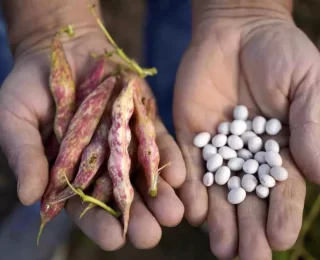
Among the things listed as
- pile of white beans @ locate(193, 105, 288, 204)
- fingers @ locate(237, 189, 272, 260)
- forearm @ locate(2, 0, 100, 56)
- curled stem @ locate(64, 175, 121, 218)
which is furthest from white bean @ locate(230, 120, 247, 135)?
forearm @ locate(2, 0, 100, 56)

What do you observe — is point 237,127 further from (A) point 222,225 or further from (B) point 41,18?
(B) point 41,18

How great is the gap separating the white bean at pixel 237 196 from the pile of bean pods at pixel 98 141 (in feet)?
0.55

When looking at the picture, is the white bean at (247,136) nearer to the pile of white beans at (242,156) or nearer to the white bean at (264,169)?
the pile of white beans at (242,156)

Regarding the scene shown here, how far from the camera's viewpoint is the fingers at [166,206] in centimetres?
104

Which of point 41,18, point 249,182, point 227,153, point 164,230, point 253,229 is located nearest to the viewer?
point 253,229

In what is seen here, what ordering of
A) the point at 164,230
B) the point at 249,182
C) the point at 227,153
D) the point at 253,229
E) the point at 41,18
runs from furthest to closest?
the point at 164,230, the point at 41,18, the point at 227,153, the point at 249,182, the point at 253,229

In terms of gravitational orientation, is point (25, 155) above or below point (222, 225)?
above

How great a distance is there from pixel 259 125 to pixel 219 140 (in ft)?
0.35

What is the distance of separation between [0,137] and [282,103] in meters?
0.68

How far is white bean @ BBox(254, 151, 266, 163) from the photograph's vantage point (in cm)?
120

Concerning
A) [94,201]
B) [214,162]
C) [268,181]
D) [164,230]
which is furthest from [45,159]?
[164,230]

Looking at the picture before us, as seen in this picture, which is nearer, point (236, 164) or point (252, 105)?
point (236, 164)

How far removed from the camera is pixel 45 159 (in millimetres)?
1099

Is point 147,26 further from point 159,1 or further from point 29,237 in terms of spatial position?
point 29,237
